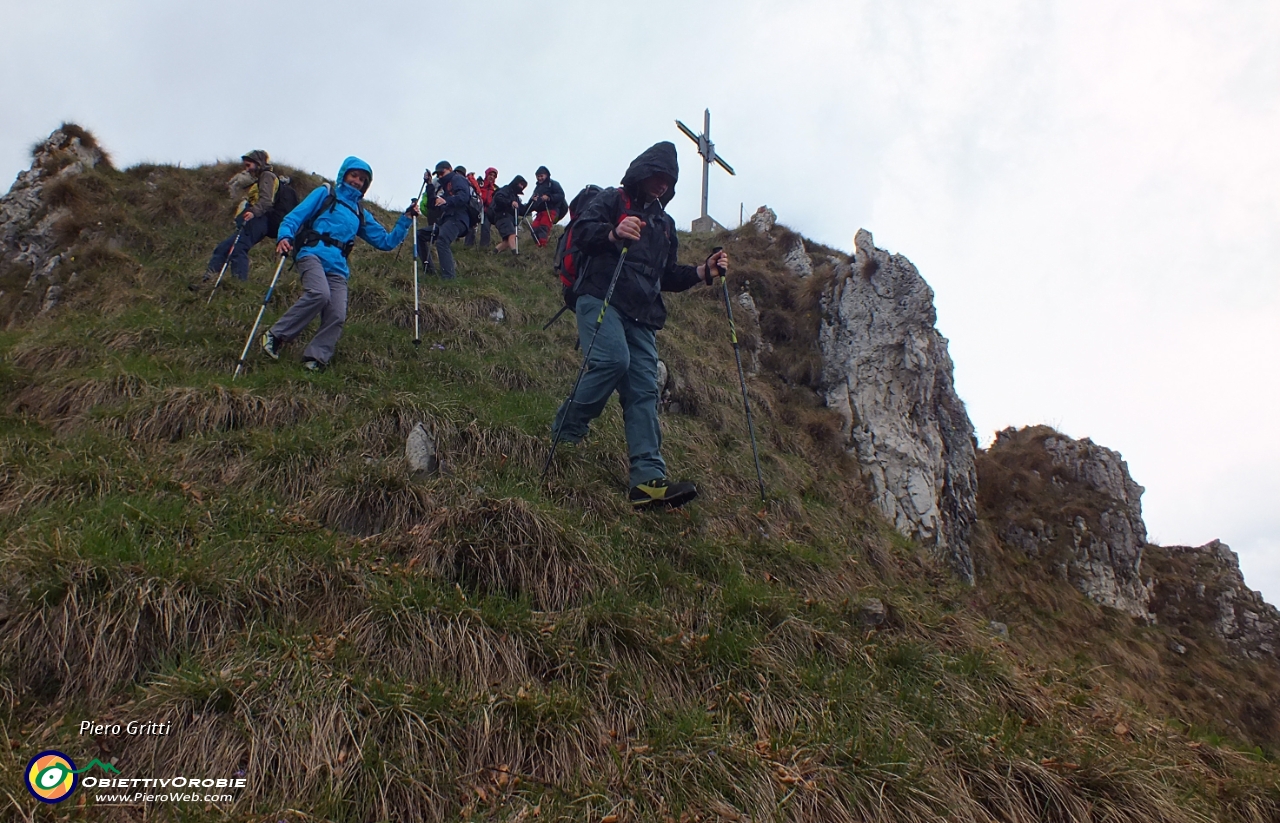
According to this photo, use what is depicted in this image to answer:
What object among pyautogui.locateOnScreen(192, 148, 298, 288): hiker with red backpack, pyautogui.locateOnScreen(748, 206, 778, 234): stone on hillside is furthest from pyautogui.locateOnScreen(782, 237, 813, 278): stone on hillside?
pyautogui.locateOnScreen(192, 148, 298, 288): hiker with red backpack

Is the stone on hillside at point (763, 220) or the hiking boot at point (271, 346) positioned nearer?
the hiking boot at point (271, 346)

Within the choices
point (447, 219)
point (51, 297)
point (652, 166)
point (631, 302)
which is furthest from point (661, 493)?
point (51, 297)

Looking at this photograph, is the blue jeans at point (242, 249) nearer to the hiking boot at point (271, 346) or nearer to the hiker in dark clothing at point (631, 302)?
the hiking boot at point (271, 346)

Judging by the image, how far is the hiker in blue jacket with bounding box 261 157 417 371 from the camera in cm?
767

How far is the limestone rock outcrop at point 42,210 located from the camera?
39.6 ft

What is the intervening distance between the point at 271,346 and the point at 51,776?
5544 mm

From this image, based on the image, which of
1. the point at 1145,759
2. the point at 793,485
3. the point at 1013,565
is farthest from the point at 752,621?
the point at 1013,565

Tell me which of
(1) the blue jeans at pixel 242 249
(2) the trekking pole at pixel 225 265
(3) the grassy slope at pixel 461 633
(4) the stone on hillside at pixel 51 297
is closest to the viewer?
(3) the grassy slope at pixel 461 633

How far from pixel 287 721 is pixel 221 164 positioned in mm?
17243

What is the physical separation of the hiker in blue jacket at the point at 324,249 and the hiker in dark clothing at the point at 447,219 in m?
4.40

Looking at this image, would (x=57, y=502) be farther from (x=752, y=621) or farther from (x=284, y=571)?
(x=752, y=621)

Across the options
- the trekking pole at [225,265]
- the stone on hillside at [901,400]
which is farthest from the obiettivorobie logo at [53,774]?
the stone on hillside at [901,400]

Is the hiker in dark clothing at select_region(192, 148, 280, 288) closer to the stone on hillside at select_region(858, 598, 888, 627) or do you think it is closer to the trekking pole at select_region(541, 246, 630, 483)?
the trekking pole at select_region(541, 246, 630, 483)

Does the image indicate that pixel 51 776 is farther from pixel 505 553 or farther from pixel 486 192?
pixel 486 192
